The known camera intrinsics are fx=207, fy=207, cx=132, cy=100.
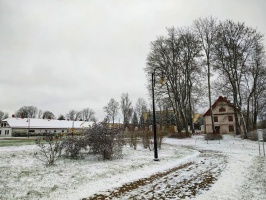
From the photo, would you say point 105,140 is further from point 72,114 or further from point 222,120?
point 72,114

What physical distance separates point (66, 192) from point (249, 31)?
88.3ft

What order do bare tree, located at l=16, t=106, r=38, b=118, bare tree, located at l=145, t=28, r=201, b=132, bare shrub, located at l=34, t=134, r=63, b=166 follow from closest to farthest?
bare shrub, located at l=34, t=134, r=63, b=166 < bare tree, located at l=145, t=28, r=201, b=132 < bare tree, located at l=16, t=106, r=38, b=118

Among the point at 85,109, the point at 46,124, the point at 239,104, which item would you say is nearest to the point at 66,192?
the point at 239,104

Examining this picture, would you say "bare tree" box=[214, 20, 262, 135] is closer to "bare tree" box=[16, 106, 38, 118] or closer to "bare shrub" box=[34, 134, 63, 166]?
"bare shrub" box=[34, 134, 63, 166]

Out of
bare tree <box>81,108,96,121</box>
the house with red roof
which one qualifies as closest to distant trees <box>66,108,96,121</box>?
bare tree <box>81,108,96,121</box>

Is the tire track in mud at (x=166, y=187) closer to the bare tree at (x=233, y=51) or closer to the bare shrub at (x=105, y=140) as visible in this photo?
the bare shrub at (x=105, y=140)

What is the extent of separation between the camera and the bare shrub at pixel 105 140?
1226cm

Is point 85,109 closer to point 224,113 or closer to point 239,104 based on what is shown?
point 224,113

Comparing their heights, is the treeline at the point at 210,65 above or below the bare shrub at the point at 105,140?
above

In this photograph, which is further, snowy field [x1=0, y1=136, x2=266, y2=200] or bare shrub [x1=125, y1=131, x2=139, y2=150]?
bare shrub [x1=125, y1=131, x2=139, y2=150]

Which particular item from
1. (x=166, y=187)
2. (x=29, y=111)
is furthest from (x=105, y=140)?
(x=29, y=111)

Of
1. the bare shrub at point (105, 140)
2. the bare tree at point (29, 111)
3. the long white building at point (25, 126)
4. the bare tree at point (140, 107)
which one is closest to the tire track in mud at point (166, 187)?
the bare shrub at point (105, 140)

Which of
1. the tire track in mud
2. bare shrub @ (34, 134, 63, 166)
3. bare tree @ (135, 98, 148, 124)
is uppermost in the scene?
bare tree @ (135, 98, 148, 124)

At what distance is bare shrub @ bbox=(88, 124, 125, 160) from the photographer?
1226 centimetres
